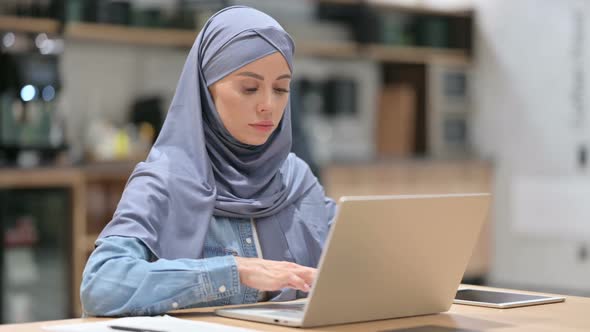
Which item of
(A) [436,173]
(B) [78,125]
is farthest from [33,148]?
(A) [436,173]

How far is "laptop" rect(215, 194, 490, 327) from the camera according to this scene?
1.47 meters

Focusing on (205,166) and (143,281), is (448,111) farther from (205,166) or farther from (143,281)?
(143,281)

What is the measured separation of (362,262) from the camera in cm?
151

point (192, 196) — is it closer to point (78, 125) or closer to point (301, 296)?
point (301, 296)

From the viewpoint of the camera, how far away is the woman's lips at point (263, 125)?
6.41 feet

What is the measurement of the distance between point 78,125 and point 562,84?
11.3 feet

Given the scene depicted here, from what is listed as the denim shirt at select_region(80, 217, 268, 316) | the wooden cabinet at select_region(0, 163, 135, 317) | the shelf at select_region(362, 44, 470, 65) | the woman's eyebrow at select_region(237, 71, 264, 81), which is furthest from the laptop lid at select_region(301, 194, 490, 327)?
the shelf at select_region(362, 44, 470, 65)

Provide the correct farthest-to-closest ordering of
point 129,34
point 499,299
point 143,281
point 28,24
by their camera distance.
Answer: point 129,34, point 28,24, point 499,299, point 143,281

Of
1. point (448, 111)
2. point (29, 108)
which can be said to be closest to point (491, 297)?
point (29, 108)

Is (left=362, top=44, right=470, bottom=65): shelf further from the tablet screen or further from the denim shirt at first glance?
the denim shirt

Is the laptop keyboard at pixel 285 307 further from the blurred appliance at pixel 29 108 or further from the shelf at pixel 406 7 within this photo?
the shelf at pixel 406 7

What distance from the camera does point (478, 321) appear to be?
1.68 metres

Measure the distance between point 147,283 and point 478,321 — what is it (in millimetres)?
561

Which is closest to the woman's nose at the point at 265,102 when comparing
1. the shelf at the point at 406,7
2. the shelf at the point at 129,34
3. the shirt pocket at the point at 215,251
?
the shirt pocket at the point at 215,251
